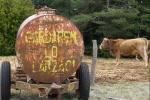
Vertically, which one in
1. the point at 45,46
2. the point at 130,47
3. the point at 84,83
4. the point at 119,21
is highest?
the point at 45,46

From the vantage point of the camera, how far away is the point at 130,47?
1551 centimetres

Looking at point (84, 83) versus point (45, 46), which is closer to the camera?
point (45, 46)

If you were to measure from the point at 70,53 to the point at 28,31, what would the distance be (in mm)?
845

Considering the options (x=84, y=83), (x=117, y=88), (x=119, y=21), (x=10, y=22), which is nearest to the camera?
(x=84, y=83)

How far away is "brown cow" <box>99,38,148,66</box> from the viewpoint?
14970 mm

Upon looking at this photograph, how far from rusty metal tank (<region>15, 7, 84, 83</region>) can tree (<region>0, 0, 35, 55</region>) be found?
1424cm

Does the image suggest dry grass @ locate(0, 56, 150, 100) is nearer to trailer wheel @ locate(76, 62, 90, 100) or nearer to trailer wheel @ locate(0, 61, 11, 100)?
trailer wheel @ locate(76, 62, 90, 100)

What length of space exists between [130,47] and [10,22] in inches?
321

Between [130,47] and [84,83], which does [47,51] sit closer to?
[84,83]

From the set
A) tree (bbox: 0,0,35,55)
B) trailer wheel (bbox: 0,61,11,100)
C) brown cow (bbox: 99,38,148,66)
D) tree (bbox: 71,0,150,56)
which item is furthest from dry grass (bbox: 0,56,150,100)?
tree (bbox: 0,0,35,55)

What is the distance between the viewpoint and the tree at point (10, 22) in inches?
827

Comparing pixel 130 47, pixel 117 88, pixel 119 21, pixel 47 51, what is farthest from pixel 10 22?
pixel 47 51

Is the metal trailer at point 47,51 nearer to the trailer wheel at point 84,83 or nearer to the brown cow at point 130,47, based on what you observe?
the trailer wheel at point 84,83

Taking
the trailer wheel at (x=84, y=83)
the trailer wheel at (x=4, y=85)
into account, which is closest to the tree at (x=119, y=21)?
the trailer wheel at (x=84, y=83)
